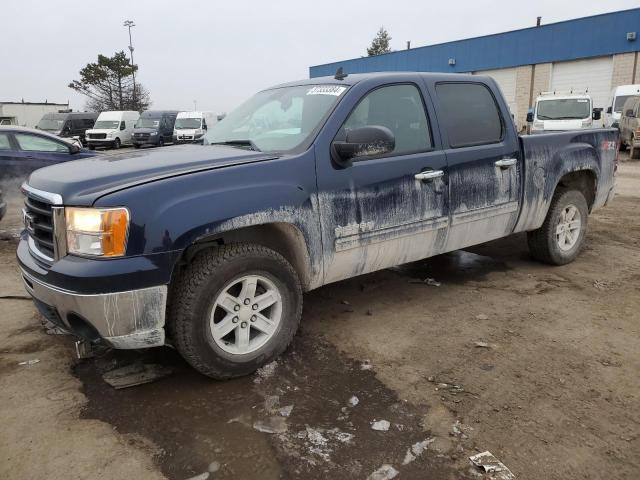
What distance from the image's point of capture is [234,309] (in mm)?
3119

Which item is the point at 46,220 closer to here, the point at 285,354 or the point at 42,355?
the point at 42,355

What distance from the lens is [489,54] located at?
106 feet

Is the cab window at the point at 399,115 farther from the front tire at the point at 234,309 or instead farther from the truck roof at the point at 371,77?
the front tire at the point at 234,309

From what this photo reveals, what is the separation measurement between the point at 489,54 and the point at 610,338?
32.1 m

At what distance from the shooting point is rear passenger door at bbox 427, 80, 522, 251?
4.19 m

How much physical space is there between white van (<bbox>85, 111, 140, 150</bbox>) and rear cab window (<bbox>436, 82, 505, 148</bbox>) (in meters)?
28.4

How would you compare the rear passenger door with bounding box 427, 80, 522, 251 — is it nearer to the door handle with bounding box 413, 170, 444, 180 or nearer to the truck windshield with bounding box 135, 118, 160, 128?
the door handle with bounding box 413, 170, 444, 180

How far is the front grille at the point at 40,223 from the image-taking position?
3.00 m

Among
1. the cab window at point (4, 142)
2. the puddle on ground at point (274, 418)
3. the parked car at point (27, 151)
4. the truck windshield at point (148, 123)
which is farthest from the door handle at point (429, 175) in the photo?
the truck windshield at point (148, 123)

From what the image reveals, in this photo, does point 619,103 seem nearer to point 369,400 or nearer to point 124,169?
point 369,400

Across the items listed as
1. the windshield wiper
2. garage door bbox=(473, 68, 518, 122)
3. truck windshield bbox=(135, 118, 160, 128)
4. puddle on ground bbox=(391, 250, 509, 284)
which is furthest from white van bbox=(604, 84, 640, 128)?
truck windshield bbox=(135, 118, 160, 128)

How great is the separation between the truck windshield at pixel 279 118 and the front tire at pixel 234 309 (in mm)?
870

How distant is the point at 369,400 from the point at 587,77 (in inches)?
1197

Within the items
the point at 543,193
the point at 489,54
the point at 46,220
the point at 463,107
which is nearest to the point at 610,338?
the point at 543,193
